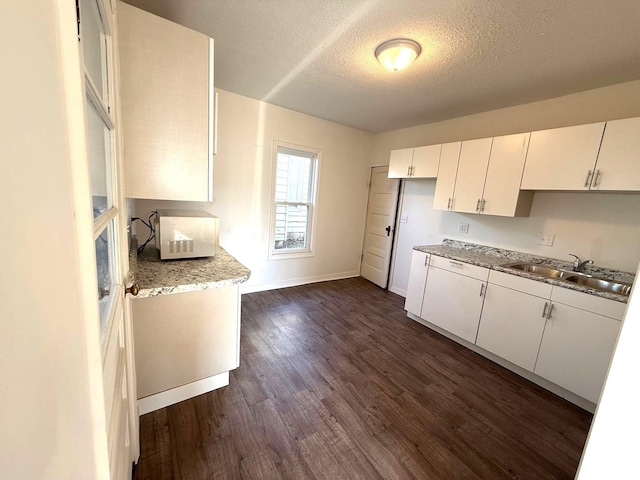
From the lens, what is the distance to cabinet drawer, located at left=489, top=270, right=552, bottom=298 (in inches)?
79.2

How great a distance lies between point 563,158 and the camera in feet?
6.81

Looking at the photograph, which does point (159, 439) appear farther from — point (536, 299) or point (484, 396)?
point (536, 299)

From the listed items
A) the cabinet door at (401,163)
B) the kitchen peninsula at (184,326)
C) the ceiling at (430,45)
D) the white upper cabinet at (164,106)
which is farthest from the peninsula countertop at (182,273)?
the cabinet door at (401,163)

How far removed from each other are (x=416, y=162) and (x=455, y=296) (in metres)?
1.70

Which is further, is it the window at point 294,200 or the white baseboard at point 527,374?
the window at point 294,200

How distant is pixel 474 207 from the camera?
2637 millimetres

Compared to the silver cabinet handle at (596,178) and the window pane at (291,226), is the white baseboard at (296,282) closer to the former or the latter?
the window pane at (291,226)

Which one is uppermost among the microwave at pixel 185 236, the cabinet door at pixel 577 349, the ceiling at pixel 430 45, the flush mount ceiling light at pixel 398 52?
the ceiling at pixel 430 45

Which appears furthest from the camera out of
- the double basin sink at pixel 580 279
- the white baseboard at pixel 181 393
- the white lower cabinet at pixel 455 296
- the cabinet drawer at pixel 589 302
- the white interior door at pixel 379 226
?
the white interior door at pixel 379 226

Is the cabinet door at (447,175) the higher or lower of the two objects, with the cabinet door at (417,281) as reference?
higher

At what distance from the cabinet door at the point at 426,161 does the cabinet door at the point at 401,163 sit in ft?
0.27

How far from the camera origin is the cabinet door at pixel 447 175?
280 centimetres

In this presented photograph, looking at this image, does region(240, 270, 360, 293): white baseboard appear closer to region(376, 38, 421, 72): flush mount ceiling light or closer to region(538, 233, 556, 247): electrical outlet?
region(538, 233, 556, 247): electrical outlet

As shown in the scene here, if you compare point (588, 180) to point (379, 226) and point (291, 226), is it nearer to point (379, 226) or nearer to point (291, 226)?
point (379, 226)
